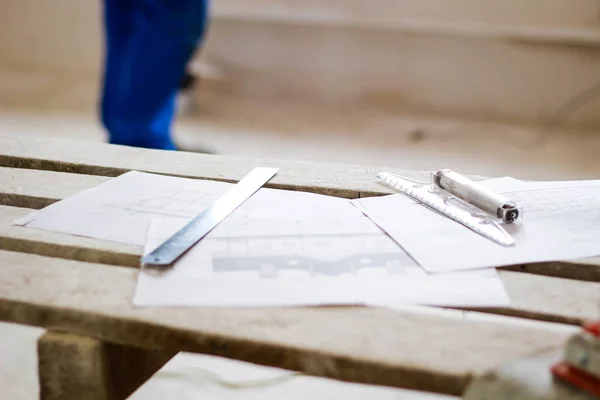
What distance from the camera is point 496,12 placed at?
1.96 meters

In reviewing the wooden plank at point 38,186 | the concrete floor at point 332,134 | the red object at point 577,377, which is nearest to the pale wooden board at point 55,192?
the wooden plank at point 38,186

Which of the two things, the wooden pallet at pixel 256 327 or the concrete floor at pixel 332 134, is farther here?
the concrete floor at pixel 332 134

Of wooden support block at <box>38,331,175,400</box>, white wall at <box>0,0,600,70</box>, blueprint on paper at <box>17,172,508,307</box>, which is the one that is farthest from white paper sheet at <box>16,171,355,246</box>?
white wall at <box>0,0,600,70</box>

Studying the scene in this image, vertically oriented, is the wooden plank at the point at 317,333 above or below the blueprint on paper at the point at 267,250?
below

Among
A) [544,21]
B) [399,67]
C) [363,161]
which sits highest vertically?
[544,21]

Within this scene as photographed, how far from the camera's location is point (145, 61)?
52.4 inches

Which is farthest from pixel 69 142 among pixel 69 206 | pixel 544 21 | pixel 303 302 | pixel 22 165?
pixel 544 21

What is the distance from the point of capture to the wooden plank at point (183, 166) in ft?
2.34

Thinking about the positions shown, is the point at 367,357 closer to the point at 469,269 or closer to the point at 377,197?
the point at 469,269

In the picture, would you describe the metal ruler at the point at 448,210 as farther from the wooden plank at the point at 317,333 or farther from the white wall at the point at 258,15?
the white wall at the point at 258,15

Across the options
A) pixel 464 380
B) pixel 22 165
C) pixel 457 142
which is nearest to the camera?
pixel 464 380

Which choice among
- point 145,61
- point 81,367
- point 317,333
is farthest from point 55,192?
point 145,61

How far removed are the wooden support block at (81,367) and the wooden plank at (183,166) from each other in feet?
0.93

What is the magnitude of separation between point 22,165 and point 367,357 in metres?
0.55
